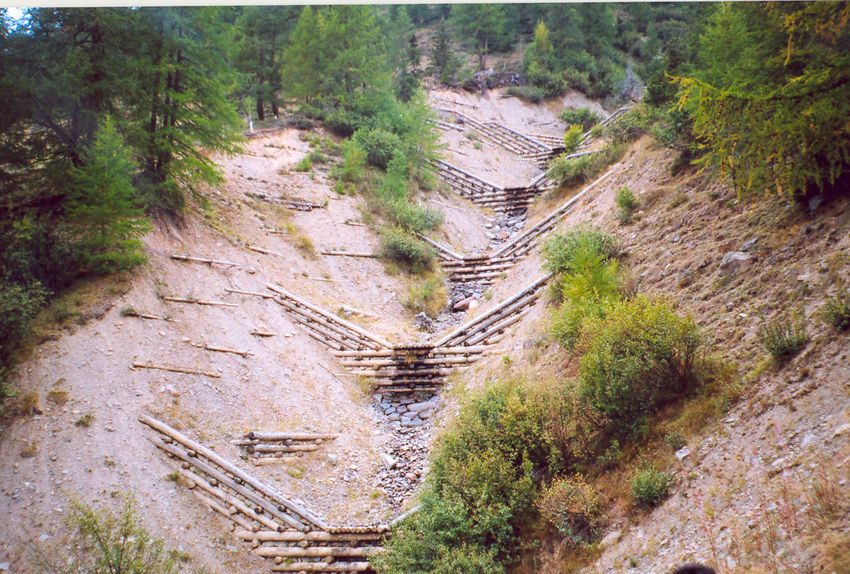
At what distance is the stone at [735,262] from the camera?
7.32m

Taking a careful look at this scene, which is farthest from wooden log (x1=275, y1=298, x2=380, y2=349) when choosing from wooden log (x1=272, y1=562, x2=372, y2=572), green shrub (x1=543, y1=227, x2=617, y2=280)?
wooden log (x1=272, y1=562, x2=372, y2=572)

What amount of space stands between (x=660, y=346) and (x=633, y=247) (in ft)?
15.0

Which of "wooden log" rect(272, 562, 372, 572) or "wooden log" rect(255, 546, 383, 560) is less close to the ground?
"wooden log" rect(255, 546, 383, 560)

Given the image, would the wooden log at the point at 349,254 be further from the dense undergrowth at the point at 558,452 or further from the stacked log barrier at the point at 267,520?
the dense undergrowth at the point at 558,452

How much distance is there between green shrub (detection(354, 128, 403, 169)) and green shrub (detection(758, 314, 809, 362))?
17355 millimetres

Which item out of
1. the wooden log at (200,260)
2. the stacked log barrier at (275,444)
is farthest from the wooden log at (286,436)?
the wooden log at (200,260)

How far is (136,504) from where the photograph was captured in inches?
277

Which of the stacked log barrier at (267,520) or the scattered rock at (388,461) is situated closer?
the stacked log barrier at (267,520)

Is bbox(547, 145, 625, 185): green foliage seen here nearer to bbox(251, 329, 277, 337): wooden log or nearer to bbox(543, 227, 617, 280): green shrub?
bbox(543, 227, 617, 280): green shrub

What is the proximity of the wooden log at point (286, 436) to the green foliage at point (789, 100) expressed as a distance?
841 cm

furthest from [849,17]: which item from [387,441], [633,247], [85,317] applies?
[85,317]

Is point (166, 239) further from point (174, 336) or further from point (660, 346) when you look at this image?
point (660, 346)

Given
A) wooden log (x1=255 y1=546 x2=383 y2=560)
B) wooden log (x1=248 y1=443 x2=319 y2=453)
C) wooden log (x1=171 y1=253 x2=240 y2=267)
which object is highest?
wooden log (x1=171 y1=253 x2=240 y2=267)

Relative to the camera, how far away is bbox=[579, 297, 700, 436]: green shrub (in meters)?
6.45
